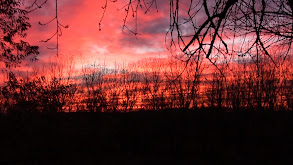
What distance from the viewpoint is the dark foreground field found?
5.01 m

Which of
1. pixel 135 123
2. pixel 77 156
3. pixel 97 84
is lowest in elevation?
pixel 77 156

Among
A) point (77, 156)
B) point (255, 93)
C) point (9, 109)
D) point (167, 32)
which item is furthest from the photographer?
point (255, 93)

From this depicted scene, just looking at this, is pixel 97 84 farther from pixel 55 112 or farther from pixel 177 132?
pixel 177 132

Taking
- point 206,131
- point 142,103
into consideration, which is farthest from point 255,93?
point 142,103

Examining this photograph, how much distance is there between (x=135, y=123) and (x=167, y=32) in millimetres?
5014

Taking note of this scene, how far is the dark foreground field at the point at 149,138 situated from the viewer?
16.4ft

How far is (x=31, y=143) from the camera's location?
17.8ft

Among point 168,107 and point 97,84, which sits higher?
point 97,84

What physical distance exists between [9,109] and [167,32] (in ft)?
18.3

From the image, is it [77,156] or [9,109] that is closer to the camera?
[77,156]

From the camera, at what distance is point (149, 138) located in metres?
5.92

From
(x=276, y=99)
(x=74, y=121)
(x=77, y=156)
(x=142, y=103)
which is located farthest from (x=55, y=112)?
(x=276, y=99)

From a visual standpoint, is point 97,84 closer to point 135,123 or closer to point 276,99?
point 135,123

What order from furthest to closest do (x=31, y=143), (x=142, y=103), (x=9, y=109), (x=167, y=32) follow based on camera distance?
(x=142, y=103) < (x=9, y=109) < (x=31, y=143) < (x=167, y=32)
